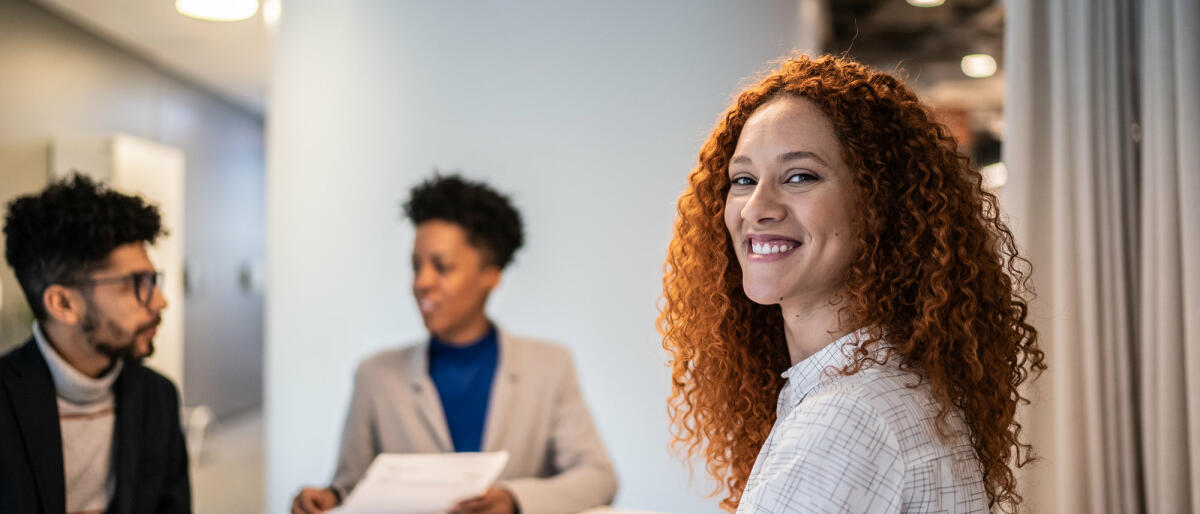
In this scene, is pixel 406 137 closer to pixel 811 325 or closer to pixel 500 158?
pixel 500 158

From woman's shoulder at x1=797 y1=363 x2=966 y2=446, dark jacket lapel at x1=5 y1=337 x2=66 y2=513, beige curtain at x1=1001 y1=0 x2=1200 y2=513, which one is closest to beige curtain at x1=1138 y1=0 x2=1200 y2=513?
beige curtain at x1=1001 y1=0 x2=1200 y2=513

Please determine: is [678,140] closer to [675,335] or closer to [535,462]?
[535,462]

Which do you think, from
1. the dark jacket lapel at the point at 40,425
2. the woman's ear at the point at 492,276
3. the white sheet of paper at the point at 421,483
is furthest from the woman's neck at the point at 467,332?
the dark jacket lapel at the point at 40,425

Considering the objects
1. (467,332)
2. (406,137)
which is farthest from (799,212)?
(406,137)

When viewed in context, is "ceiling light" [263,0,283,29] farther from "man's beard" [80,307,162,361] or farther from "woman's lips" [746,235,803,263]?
"woman's lips" [746,235,803,263]

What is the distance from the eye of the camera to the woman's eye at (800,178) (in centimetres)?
152

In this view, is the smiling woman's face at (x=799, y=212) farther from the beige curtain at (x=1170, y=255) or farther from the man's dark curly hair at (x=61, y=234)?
the man's dark curly hair at (x=61, y=234)

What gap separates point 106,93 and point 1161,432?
329cm

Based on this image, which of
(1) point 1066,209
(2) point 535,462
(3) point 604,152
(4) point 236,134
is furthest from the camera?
(4) point 236,134

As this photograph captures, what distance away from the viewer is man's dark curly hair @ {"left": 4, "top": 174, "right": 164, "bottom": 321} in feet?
7.50

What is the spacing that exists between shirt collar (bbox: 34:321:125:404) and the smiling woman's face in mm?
1705

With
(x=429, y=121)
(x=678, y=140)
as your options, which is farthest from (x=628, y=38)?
(x=429, y=121)

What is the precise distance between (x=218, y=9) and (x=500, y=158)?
1.24 metres

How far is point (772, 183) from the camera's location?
1539 mm
